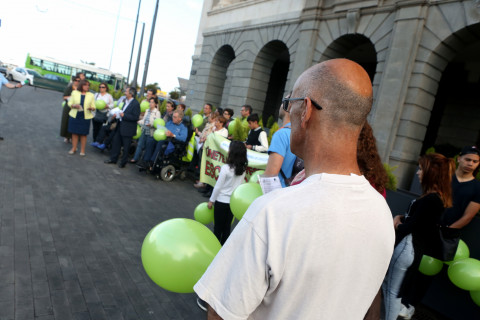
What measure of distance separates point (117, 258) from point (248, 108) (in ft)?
18.8

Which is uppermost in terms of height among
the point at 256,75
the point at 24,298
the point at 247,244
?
the point at 256,75

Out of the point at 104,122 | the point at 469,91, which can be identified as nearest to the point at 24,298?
the point at 104,122

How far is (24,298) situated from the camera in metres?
3.08

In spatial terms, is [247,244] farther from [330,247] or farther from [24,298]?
[24,298]

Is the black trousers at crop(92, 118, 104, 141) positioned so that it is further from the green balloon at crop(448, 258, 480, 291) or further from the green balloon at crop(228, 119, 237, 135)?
the green balloon at crop(448, 258, 480, 291)

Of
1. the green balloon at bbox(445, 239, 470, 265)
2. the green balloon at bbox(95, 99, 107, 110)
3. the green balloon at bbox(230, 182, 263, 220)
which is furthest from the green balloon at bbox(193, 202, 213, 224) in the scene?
the green balloon at bbox(95, 99, 107, 110)

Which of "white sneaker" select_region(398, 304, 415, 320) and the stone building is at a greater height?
the stone building

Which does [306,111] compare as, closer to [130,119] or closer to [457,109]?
[130,119]

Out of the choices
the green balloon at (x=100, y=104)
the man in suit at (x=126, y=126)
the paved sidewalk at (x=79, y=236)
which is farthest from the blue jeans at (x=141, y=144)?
the green balloon at (x=100, y=104)

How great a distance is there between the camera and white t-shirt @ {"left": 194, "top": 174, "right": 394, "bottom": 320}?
38.8 inches

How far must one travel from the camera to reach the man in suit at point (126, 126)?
868 centimetres

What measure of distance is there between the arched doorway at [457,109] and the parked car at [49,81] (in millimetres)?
32909

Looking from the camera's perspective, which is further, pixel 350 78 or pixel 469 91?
pixel 469 91

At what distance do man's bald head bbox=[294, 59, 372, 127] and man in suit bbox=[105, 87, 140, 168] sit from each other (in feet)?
26.5
